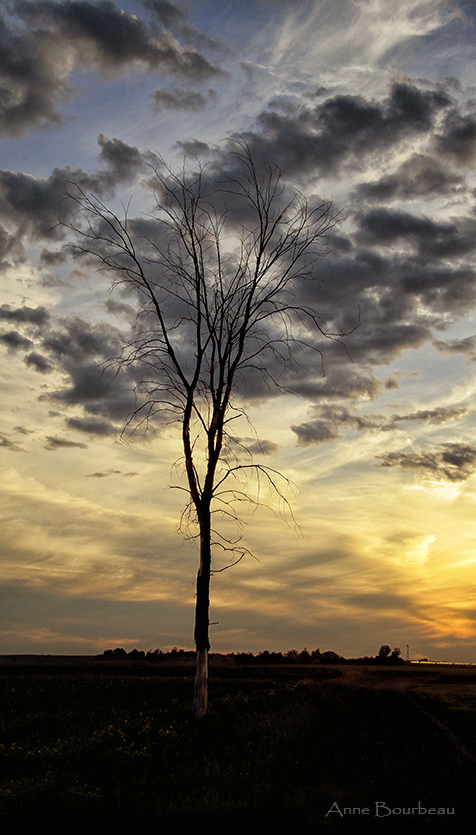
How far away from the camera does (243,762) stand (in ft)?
41.4

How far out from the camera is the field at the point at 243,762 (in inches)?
391

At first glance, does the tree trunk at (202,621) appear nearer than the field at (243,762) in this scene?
No

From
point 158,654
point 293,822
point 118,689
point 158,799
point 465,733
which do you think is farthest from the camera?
point 158,654

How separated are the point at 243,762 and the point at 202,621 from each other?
18.9ft

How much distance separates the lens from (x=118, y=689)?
26.6m

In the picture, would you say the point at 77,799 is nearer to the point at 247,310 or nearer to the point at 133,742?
the point at 133,742

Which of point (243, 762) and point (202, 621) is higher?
point (202, 621)

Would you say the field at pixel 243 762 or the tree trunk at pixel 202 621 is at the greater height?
the tree trunk at pixel 202 621

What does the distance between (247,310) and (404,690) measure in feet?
78.6

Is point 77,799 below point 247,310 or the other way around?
below

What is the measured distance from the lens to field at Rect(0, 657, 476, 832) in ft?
32.6

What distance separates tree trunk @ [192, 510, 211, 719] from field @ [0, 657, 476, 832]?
2.15ft

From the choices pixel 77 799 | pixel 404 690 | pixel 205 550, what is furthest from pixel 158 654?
pixel 77 799

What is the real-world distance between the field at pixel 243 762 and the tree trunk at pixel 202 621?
0.66 m
